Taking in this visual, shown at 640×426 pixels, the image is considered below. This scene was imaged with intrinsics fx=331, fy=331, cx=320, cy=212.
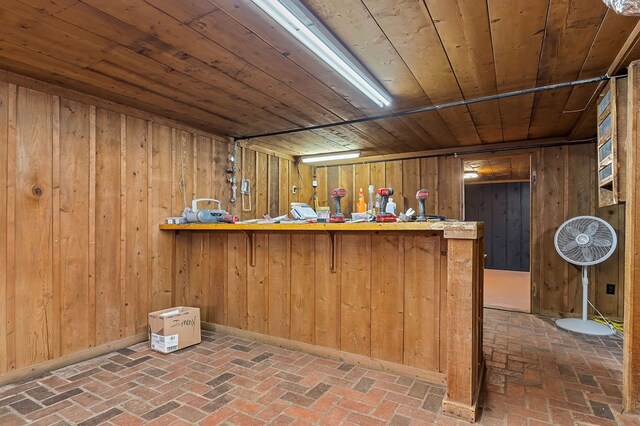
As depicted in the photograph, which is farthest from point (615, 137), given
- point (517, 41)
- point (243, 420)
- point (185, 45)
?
point (243, 420)

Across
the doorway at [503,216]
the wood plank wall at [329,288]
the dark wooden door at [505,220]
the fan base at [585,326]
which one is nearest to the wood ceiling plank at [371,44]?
the wood plank wall at [329,288]

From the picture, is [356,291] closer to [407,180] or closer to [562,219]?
[407,180]

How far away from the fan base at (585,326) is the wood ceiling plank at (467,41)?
8.96ft

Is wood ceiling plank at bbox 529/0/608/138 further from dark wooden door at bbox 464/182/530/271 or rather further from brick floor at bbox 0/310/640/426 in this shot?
dark wooden door at bbox 464/182/530/271

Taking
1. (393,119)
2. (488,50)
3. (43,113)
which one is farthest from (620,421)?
(43,113)

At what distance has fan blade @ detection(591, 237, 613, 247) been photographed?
11.9 feet

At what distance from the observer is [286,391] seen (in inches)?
92.4

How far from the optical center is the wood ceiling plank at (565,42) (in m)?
1.75

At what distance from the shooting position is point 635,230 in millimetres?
2055

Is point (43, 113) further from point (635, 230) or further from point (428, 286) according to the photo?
point (635, 230)

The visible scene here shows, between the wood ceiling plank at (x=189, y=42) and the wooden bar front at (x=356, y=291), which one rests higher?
the wood ceiling plank at (x=189, y=42)

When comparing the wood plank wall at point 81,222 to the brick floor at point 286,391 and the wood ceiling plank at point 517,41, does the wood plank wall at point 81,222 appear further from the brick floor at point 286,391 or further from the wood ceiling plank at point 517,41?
the wood ceiling plank at point 517,41

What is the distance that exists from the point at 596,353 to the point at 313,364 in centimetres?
264

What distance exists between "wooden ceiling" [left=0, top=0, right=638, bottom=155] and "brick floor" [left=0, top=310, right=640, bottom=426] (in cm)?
232
